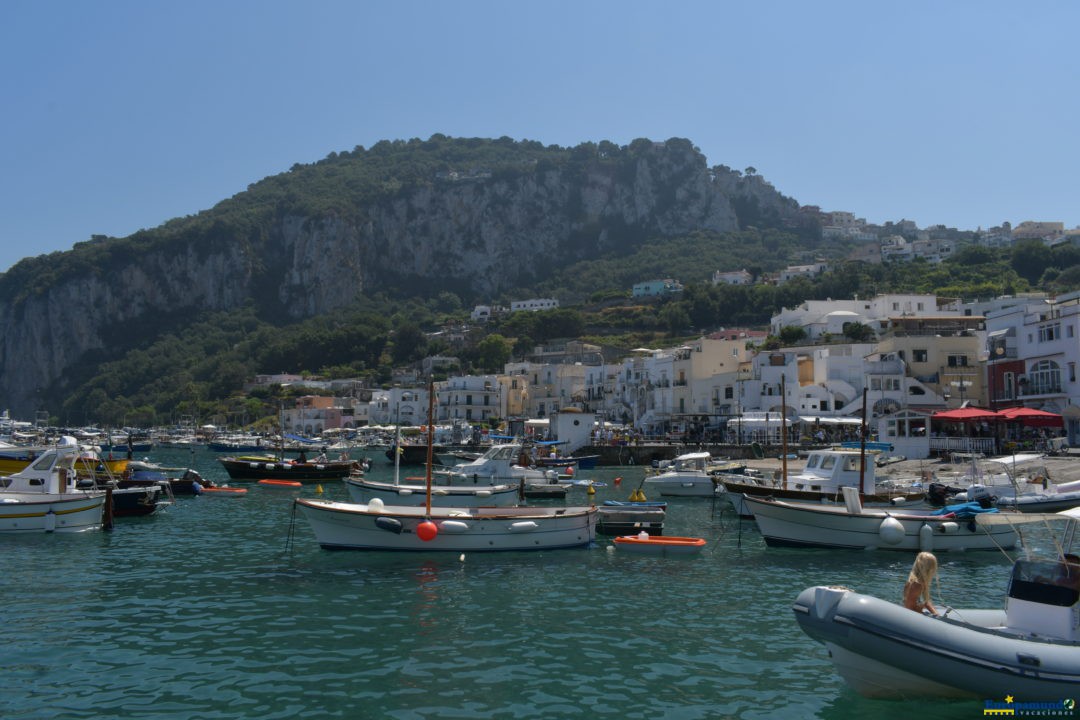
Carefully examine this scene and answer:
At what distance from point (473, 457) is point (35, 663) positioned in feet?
188

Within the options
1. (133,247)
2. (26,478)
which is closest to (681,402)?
(26,478)

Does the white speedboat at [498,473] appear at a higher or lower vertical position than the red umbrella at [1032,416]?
lower

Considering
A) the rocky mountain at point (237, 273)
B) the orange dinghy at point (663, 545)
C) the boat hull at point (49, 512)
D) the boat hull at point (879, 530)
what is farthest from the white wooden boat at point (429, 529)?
the rocky mountain at point (237, 273)

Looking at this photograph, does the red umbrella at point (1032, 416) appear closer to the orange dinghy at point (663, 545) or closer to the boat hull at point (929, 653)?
the orange dinghy at point (663, 545)

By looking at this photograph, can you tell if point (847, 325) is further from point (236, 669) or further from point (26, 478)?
point (236, 669)

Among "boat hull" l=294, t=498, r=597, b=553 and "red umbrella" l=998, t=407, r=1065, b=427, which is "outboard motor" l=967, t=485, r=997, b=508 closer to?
"boat hull" l=294, t=498, r=597, b=553

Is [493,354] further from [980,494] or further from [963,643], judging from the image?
[963,643]

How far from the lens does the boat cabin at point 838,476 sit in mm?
29797

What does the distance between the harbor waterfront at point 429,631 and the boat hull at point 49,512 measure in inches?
55.4

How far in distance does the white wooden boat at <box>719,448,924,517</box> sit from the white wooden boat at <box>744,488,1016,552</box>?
4.72 metres

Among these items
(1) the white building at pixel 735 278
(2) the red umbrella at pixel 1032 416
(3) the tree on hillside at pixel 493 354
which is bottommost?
(2) the red umbrella at pixel 1032 416

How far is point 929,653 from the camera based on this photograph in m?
10.2

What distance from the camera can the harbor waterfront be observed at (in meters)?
11.1

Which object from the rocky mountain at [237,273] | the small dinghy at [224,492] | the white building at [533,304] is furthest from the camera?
the rocky mountain at [237,273]
